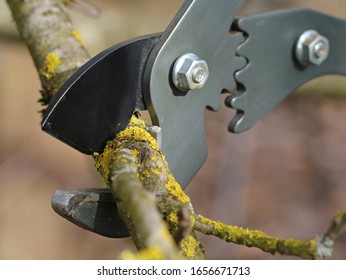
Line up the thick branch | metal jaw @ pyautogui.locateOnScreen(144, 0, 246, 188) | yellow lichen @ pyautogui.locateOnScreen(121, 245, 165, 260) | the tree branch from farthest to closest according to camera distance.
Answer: the tree branch, metal jaw @ pyautogui.locateOnScreen(144, 0, 246, 188), the thick branch, yellow lichen @ pyautogui.locateOnScreen(121, 245, 165, 260)

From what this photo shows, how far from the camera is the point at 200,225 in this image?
71 centimetres

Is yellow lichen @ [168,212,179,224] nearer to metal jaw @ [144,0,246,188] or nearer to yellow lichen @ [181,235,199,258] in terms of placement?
yellow lichen @ [181,235,199,258]

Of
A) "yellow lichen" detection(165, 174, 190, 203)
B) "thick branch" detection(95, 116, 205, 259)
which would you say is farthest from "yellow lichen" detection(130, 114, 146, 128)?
"yellow lichen" detection(165, 174, 190, 203)

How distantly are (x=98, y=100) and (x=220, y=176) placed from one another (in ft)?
5.59

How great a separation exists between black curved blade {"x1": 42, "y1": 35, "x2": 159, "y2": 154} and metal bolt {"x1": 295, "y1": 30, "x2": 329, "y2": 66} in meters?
0.35

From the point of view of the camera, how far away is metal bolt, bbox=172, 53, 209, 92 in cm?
87

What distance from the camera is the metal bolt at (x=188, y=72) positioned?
0.87 m

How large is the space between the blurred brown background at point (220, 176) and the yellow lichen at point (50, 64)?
1168 millimetres

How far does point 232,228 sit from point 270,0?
1.60 metres

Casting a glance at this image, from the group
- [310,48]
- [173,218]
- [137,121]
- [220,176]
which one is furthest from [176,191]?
[220,176]

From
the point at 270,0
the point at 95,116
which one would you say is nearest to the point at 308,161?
the point at 270,0

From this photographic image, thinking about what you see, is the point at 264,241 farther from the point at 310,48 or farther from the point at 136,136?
the point at 310,48

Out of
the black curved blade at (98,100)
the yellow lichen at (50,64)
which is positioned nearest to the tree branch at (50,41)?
the yellow lichen at (50,64)

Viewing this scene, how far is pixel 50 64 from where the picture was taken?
3.25 feet
